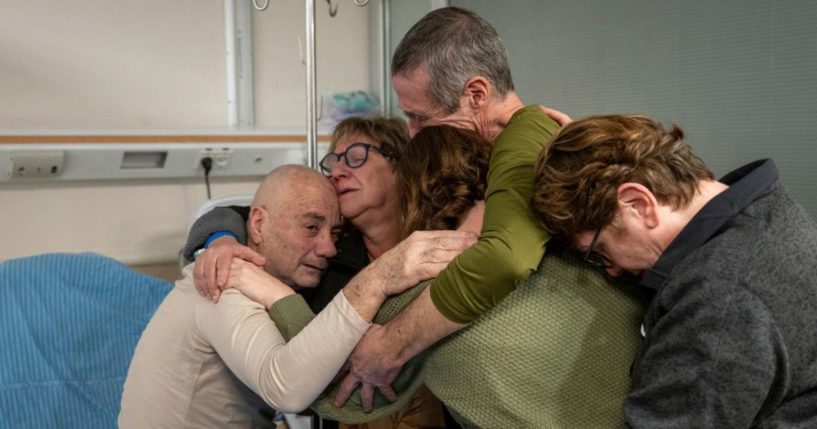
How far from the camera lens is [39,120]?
3195 mm

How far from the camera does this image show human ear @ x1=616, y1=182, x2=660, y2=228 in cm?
117

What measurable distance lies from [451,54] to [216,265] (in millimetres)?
648

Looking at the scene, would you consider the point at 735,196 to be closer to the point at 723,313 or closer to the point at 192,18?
the point at 723,313

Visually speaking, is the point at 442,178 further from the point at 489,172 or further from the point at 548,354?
the point at 548,354

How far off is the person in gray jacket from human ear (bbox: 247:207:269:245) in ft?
A: 2.59

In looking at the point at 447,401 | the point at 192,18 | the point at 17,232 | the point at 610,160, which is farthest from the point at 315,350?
the point at 192,18

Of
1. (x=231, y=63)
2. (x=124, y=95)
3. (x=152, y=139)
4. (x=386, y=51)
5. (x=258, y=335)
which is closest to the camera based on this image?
(x=258, y=335)

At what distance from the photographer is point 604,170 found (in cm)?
119

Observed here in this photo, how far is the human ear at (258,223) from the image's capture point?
6.07 ft

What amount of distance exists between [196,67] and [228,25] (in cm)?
24

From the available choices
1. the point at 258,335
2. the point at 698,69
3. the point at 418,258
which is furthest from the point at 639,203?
the point at 698,69

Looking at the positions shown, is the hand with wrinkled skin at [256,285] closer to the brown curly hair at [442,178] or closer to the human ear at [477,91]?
the brown curly hair at [442,178]

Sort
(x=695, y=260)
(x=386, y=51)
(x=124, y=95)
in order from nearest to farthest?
(x=695, y=260), (x=124, y=95), (x=386, y=51)

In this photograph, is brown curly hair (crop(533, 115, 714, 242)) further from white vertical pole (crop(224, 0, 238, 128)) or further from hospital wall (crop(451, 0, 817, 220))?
white vertical pole (crop(224, 0, 238, 128))
